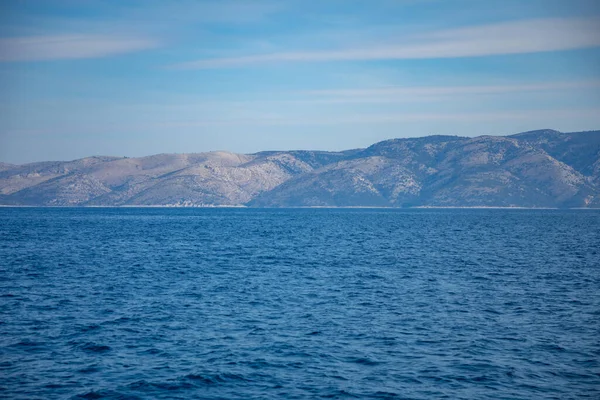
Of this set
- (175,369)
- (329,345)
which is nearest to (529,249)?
(329,345)

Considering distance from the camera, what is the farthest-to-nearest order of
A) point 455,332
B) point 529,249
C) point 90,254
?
point 529,249
point 90,254
point 455,332

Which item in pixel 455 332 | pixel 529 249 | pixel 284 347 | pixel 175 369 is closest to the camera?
pixel 175 369

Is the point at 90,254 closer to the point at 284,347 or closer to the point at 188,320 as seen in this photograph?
the point at 188,320

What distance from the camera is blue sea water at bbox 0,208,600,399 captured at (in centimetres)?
3086

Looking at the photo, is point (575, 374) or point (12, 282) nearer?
point (575, 374)

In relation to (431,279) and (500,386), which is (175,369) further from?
(431,279)

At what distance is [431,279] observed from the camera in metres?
67.3

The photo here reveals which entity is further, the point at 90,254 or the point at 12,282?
the point at 90,254

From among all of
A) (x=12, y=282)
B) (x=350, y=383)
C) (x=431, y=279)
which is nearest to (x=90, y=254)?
(x=12, y=282)

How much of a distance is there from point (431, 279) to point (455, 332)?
2629 cm

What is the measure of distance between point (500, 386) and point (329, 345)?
10.9 meters

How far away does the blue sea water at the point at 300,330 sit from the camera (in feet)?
101

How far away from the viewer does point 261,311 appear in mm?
48875

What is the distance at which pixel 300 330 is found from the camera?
Result: 4203 cm
